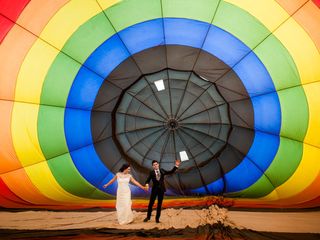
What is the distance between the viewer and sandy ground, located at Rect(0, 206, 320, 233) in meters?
3.86

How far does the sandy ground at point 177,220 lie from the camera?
12.7 feet

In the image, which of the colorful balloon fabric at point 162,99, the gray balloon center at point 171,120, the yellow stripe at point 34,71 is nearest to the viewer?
the colorful balloon fabric at point 162,99

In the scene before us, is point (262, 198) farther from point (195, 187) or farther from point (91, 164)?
point (91, 164)

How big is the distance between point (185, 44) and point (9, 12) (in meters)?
2.63

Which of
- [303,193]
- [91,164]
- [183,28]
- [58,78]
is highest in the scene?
[183,28]

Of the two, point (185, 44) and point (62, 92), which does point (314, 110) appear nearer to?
point (185, 44)

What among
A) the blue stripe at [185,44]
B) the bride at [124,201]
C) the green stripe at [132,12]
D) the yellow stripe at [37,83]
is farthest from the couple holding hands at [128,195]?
the green stripe at [132,12]

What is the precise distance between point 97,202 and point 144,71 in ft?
8.29

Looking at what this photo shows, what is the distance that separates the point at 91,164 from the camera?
5.39m

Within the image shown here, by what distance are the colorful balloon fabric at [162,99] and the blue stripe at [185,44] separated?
18 mm

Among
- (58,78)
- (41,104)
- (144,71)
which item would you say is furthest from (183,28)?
(41,104)

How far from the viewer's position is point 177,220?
422 centimetres

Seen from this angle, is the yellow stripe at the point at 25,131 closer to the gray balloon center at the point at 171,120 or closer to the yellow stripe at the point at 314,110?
the gray balloon center at the point at 171,120

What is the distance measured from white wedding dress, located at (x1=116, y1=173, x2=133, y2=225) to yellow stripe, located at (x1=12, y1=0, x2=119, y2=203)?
135 centimetres
